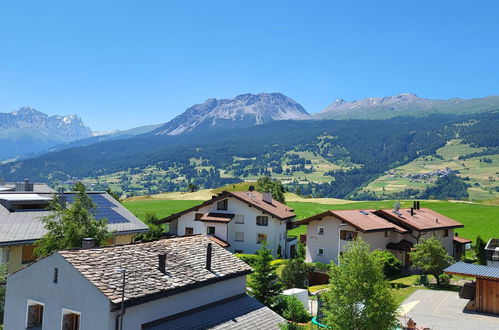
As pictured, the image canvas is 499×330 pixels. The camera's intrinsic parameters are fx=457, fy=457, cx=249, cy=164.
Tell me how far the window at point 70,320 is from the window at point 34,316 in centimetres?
183

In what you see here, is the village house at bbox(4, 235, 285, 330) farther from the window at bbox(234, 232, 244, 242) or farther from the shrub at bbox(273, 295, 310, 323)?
the window at bbox(234, 232, 244, 242)

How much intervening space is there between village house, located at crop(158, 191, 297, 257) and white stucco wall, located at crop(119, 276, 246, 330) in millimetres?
31534

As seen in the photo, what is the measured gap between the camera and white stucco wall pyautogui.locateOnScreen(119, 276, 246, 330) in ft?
57.8

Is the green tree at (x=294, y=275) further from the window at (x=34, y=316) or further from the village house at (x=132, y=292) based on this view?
the window at (x=34, y=316)

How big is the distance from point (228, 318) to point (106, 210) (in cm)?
2469

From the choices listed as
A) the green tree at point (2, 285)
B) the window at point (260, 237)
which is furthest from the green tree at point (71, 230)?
the window at point (260, 237)

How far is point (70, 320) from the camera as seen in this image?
1855 centimetres

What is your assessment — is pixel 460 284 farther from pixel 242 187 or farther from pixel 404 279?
pixel 242 187

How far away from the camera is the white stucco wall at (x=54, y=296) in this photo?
17.2 m

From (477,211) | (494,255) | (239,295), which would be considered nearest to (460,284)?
(494,255)

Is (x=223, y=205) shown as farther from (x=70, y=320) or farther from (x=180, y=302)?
(x=70, y=320)

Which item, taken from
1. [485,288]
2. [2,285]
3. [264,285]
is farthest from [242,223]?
[2,285]

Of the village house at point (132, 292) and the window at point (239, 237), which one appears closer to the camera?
the village house at point (132, 292)

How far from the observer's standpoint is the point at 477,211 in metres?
90.4
